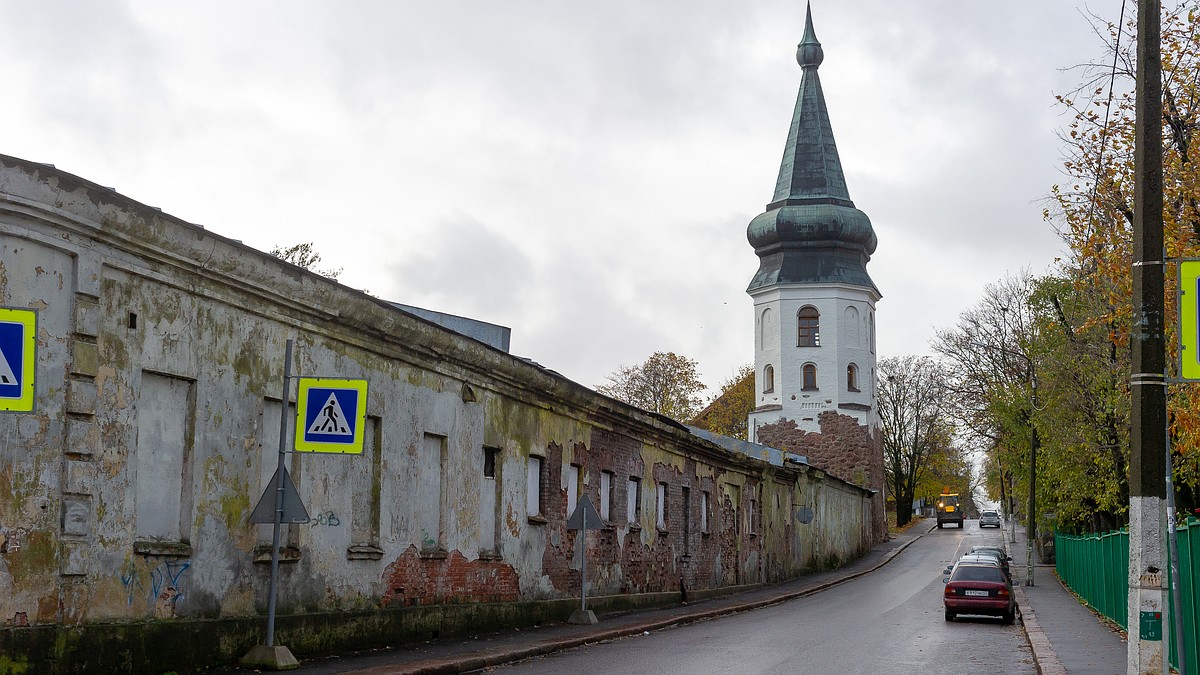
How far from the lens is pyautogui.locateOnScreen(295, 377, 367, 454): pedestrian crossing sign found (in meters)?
13.2

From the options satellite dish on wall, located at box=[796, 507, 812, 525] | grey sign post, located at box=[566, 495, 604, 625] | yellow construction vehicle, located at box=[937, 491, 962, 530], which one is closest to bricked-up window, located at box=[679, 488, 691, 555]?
grey sign post, located at box=[566, 495, 604, 625]

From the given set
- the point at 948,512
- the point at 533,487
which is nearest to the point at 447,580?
the point at 533,487

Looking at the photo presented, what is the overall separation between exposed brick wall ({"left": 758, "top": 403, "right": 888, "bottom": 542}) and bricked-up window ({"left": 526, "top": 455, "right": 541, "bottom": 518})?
46390 millimetres

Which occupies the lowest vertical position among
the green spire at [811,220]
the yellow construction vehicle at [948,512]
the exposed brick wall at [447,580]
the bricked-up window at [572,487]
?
the yellow construction vehicle at [948,512]

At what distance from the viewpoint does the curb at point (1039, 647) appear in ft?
52.5

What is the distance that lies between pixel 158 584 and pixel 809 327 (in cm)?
5895

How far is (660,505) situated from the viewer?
30.8 m

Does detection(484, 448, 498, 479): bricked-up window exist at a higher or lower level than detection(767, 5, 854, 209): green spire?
lower

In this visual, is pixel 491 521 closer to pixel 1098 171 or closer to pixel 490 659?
pixel 490 659

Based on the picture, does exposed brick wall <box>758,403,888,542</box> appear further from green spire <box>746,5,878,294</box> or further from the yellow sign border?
the yellow sign border

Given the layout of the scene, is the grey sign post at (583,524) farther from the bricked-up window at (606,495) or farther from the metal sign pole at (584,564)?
the bricked-up window at (606,495)

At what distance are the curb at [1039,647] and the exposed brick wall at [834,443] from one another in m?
38.4

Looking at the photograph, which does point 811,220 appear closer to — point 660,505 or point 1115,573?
point 660,505

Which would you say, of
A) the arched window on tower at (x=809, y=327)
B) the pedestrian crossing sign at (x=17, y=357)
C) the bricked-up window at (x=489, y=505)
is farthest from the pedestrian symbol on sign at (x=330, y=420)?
the arched window on tower at (x=809, y=327)
